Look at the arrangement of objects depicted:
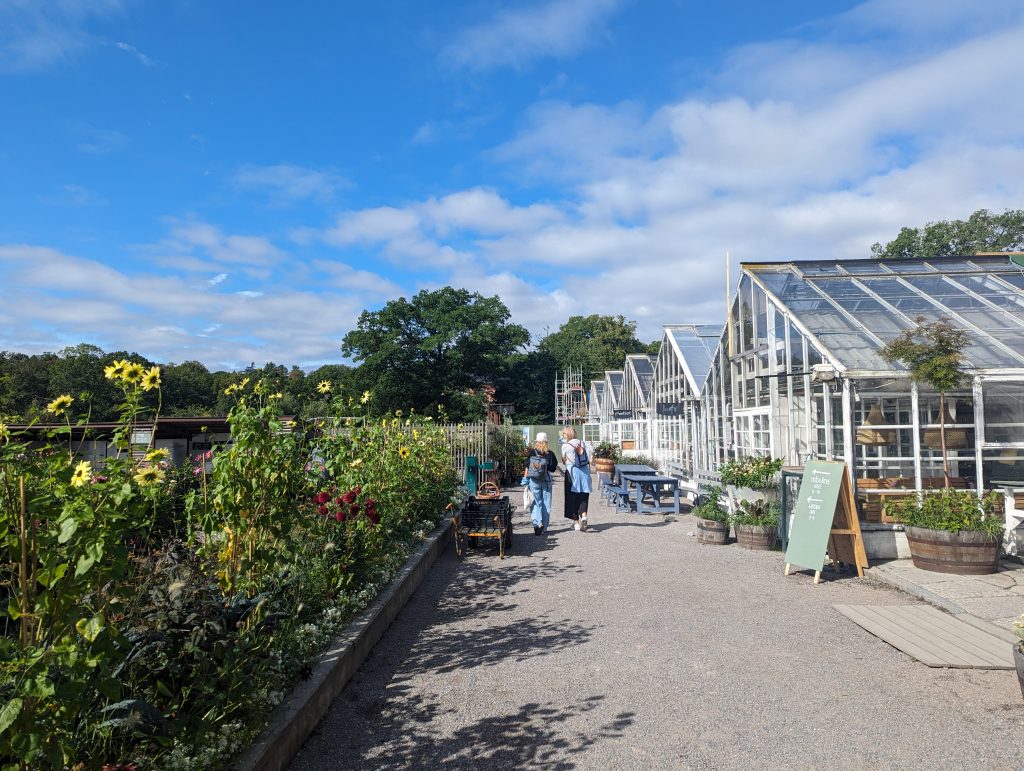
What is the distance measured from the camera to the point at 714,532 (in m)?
9.25

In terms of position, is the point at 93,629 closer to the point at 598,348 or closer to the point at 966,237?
the point at 966,237

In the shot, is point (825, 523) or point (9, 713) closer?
point (9, 713)

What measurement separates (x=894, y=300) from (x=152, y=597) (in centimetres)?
1096

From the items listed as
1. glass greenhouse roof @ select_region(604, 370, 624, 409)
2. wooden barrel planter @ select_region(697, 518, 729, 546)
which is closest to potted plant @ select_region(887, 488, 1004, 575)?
wooden barrel planter @ select_region(697, 518, 729, 546)

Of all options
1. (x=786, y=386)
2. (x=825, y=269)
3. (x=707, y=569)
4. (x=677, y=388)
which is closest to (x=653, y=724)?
(x=707, y=569)

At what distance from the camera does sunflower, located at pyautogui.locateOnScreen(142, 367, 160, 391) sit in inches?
117

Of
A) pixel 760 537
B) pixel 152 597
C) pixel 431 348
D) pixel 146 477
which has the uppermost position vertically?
pixel 431 348

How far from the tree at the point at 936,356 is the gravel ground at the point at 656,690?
2530 millimetres

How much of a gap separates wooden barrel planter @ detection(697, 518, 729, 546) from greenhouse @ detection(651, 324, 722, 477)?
602 centimetres

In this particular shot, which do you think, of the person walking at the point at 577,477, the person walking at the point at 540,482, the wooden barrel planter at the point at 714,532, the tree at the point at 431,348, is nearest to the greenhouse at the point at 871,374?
the wooden barrel planter at the point at 714,532

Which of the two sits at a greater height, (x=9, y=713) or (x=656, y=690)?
(x=9, y=713)

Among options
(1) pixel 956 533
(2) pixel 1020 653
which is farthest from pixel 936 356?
(2) pixel 1020 653

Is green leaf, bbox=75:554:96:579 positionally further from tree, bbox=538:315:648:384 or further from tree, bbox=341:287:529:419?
tree, bbox=538:315:648:384

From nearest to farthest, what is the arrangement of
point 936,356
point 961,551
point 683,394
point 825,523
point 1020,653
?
point 1020,653, point 961,551, point 825,523, point 936,356, point 683,394
